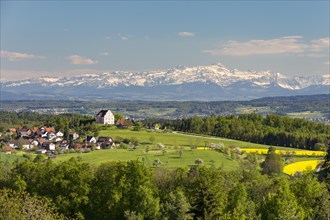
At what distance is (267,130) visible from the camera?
383 feet

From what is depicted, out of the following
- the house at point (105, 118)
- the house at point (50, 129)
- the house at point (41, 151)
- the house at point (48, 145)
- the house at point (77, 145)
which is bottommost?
the house at point (41, 151)

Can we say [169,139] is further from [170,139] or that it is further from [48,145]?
[48,145]

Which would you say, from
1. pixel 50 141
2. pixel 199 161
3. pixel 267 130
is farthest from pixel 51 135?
pixel 199 161

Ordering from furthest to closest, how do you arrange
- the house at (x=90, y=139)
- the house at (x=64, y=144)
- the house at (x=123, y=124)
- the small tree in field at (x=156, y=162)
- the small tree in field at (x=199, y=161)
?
1. the house at (x=123, y=124)
2. the house at (x=90, y=139)
3. the house at (x=64, y=144)
4. the small tree in field at (x=199, y=161)
5. the small tree in field at (x=156, y=162)

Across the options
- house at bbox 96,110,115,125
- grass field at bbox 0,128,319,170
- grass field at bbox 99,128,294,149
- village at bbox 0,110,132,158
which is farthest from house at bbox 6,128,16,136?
grass field at bbox 0,128,319,170

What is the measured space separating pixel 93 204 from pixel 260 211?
15.9 metres

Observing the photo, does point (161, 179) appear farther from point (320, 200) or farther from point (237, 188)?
point (320, 200)

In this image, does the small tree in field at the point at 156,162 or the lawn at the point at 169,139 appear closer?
the small tree in field at the point at 156,162

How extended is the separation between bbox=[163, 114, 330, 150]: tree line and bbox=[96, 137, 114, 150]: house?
33.5m

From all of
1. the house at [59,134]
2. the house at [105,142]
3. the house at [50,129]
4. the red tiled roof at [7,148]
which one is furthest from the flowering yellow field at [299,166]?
the house at [50,129]

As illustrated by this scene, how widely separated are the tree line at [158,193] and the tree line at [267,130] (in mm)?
57286

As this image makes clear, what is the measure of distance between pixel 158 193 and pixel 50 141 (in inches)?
2781

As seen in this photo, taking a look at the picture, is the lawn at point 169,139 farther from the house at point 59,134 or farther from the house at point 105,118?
the house at point 105,118

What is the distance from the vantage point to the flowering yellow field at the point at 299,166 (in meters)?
70.6
